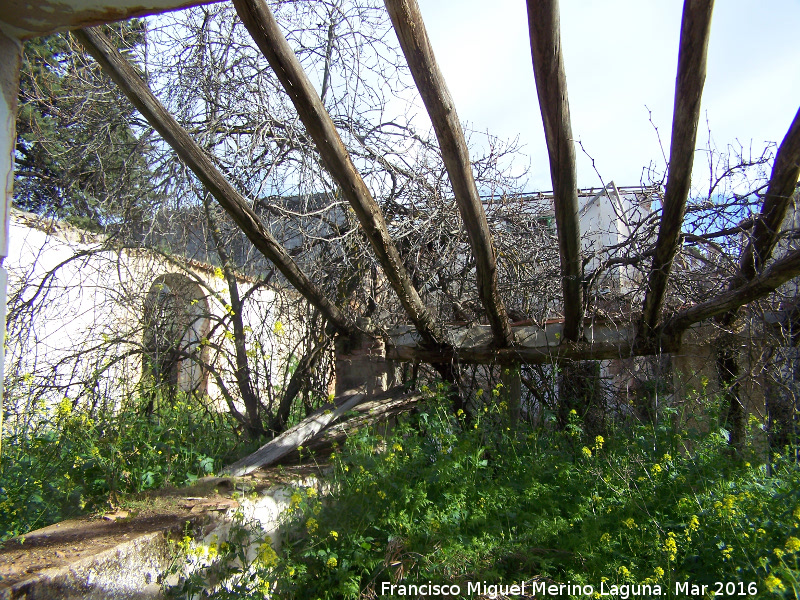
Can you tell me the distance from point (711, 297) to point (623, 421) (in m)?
1.34

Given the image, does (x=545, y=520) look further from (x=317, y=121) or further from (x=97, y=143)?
(x=97, y=143)

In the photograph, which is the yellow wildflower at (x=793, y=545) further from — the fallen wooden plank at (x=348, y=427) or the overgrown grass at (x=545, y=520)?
the fallen wooden plank at (x=348, y=427)

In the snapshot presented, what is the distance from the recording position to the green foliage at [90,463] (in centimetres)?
337

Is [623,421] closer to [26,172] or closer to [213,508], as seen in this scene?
[213,508]

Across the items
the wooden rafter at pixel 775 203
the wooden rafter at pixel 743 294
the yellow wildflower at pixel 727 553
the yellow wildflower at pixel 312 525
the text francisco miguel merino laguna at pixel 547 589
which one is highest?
the wooden rafter at pixel 775 203

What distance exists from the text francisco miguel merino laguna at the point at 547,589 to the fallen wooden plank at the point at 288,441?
1.41 meters

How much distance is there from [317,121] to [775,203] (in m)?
2.40

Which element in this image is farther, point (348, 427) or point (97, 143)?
point (97, 143)

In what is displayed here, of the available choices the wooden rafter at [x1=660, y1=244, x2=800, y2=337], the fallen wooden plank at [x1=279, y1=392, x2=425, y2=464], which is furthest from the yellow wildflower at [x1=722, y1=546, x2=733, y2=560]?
the fallen wooden plank at [x1=279, y1=392, x2=425, y2=464]

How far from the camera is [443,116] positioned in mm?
2490

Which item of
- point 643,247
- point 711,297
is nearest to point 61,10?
→ point 643,247

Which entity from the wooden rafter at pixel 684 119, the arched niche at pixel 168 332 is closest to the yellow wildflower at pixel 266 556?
the arched niche at pixel 168 332

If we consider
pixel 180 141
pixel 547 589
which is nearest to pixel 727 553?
pixel 547 589

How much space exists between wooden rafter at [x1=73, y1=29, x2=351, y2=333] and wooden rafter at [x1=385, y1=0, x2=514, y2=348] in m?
1.31
